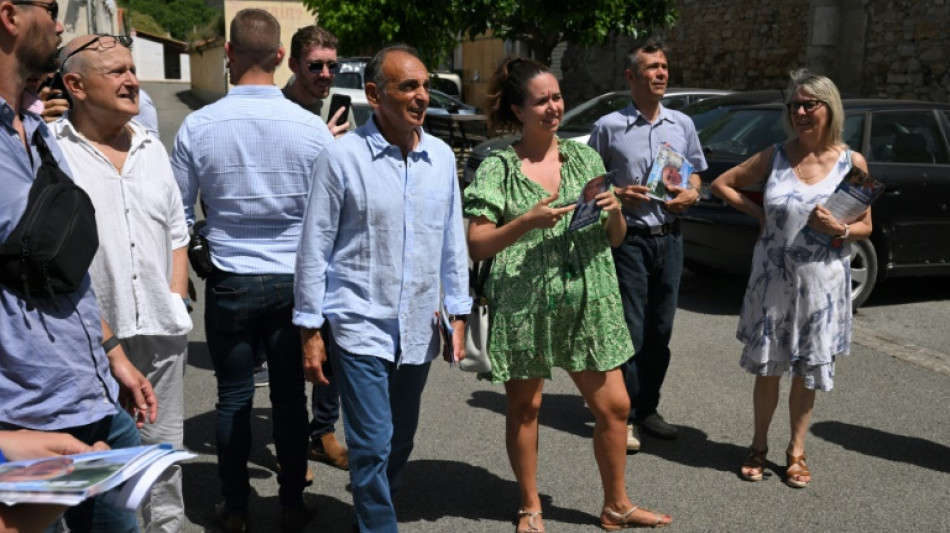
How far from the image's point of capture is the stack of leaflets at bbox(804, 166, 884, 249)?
14.8 ft

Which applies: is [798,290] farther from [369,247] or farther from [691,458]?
[369,247]

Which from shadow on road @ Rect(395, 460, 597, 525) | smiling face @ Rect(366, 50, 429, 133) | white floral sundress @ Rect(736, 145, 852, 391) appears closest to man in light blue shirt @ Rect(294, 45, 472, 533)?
smiling face @ Rect(366, 50, 429, 133)

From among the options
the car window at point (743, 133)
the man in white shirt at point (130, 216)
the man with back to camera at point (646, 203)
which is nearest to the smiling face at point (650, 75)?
the man with back to camera at point (646, 203)

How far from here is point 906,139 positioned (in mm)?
8344

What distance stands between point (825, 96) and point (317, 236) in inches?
95.9

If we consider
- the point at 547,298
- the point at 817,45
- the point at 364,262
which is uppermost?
the point at 817,45

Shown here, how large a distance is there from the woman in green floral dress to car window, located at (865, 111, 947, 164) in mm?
4881

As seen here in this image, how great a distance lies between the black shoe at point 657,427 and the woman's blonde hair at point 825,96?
1.61 meters

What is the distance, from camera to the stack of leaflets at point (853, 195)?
4.50m

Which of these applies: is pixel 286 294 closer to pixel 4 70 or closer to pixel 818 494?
pixel 4 70

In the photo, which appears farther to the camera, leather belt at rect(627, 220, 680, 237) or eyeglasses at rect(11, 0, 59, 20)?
leather belt at rect(627, 220, 680, 237)

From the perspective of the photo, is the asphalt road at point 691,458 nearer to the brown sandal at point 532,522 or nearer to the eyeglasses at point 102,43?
the brown sandal at point 532,522

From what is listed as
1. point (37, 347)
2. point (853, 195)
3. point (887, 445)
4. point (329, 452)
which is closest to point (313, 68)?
point (329, 452)

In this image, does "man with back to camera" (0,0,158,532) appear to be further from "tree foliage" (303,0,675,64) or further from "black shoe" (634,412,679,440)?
"tree foliage" (303,0,675,64)
